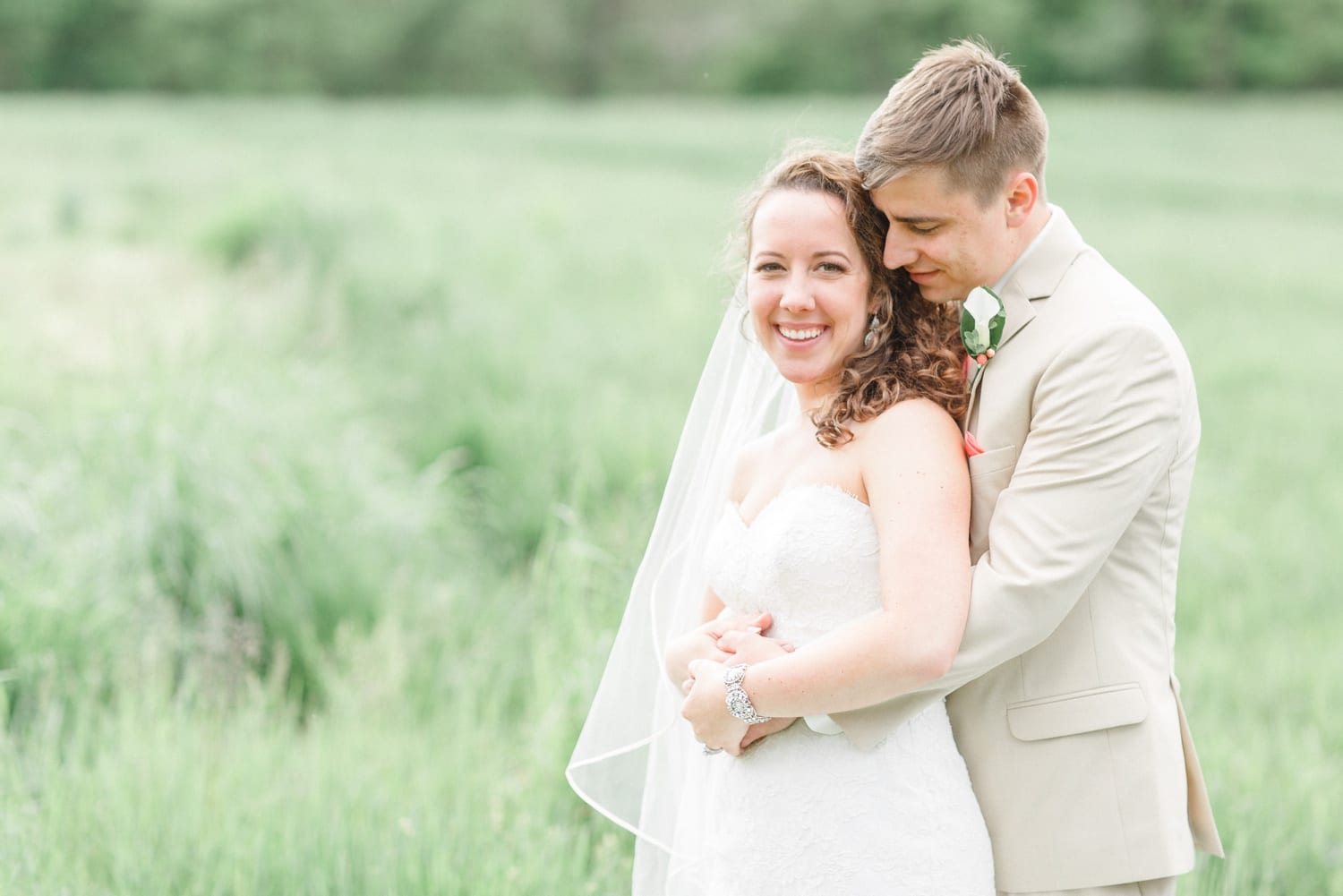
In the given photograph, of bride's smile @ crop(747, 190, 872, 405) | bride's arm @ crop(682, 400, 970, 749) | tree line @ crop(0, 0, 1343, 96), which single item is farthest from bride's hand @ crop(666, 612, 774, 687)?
tree line @ crop(0, 0, 1343, 96)

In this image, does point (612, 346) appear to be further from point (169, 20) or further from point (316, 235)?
point (169, 20)

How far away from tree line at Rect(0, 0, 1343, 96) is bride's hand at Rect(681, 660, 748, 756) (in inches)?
1609

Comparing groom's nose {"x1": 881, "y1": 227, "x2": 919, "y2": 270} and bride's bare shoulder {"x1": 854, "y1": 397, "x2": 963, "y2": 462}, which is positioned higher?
groom's nose {"x1": 881, "y1": 227, "x2": 919, "y2": 270}

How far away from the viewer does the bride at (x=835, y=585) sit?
229cm

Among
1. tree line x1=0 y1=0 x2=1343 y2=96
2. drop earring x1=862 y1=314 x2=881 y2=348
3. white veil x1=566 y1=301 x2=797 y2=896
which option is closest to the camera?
drop earring x1=862 y1=314 x2=881 y2=348

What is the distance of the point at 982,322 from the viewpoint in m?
2.40

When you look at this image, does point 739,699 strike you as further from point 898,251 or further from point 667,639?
point 898,251

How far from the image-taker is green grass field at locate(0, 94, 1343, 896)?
3.68 metres

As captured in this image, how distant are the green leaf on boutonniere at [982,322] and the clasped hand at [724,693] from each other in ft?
2.17

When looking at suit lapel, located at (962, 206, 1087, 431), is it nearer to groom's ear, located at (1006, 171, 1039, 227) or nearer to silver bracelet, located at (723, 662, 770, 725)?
groom's ear, located at (1006, 171, 1039, 227)

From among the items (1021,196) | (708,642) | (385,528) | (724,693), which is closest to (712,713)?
(724,693)

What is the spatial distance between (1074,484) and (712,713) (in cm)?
80

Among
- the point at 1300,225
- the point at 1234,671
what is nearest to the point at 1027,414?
the point at 1234,671

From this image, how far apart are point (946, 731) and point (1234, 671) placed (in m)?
3.25
